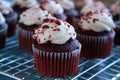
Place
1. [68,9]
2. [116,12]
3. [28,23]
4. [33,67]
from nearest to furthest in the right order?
[33,67] → [28,23] → [116,12] → [68,9]

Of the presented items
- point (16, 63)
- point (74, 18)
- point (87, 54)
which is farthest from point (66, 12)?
point (16, 63)

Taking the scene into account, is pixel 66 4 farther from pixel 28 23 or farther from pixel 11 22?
pixel 28 23

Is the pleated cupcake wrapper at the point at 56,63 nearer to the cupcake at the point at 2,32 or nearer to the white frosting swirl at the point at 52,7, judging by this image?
the cupcake at the point at 2,32

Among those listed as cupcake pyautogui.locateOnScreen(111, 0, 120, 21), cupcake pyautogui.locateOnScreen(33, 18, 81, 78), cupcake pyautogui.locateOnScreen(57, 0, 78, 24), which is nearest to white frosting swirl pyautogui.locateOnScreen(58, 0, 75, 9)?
cupcake pyautogui.locateOnScreen(57, 0, 78, 24)

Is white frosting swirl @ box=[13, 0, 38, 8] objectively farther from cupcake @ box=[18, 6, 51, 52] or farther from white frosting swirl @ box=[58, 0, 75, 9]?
cupcake @ box=[18, 6, 51, 52]

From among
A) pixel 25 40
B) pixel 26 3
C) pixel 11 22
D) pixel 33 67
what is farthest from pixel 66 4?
pixel 33 67

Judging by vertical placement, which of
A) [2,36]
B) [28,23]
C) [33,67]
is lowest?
[33,67]
